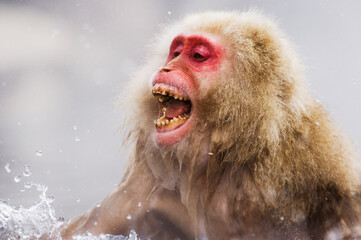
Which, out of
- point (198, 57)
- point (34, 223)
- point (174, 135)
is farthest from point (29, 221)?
point (198, 57)

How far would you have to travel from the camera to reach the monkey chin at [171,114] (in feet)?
7.51

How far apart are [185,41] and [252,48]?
40 centimetres

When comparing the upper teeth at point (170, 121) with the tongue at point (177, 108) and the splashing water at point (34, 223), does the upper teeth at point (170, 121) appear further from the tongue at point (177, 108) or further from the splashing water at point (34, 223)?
the splashing water at point (34, 223)

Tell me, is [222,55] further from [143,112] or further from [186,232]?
[186,232]

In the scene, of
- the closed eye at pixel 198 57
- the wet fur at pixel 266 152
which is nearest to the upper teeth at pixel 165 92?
the wet fur at pixel 266 152

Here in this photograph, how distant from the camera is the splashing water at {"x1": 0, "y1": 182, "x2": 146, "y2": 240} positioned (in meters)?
2.68

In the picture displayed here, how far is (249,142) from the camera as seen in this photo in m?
2.20

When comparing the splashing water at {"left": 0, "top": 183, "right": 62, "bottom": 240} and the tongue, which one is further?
the splashing water at {"left": 0, "top": 183, "right": 62, "bottom": 240}

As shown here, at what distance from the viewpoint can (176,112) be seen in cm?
241

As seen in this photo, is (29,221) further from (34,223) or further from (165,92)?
(165,92)

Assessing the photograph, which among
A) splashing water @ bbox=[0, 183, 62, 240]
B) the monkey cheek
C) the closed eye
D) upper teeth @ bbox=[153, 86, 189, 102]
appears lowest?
splashing water @ bbox=[0, 183, 62, 240]

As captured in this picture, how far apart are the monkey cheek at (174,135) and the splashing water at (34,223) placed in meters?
0.76

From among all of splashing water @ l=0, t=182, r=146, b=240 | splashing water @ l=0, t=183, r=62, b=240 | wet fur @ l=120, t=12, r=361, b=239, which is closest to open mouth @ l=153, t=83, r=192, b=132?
wet fur @ l=120, t=12, r=361, b=239

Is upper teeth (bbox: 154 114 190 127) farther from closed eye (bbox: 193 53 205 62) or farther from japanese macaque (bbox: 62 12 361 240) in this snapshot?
closed eye (bbox: 193 53 205 62)
